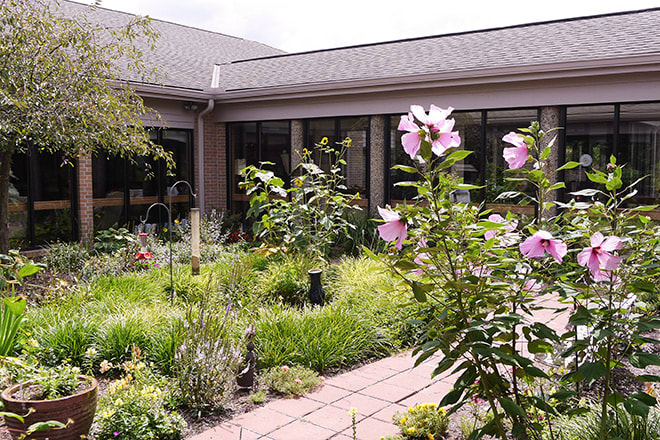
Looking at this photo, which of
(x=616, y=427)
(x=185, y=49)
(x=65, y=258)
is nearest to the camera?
(x=616, y=427)

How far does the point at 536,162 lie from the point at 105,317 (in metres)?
4.36

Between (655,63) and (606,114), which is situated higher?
(655,63)

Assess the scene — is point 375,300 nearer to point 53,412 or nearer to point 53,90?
point 53,412

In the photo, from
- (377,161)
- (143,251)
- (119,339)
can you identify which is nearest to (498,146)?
(377,161)

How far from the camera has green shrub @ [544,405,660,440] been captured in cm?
302

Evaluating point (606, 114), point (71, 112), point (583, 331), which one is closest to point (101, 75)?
point (71, 112)

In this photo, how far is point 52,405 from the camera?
138 inches

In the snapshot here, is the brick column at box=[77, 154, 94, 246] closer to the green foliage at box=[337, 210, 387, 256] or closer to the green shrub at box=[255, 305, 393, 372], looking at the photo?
the green foliage at box=[337, 210, 387, 256]

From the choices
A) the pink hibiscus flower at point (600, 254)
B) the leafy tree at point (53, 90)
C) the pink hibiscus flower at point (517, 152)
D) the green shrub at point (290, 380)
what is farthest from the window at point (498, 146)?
the pink hibiscus flower at point (600, 254)

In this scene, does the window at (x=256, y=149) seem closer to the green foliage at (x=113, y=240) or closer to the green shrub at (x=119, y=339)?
the green foliage at (x=113, y=240)

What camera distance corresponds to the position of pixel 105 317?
5.57m

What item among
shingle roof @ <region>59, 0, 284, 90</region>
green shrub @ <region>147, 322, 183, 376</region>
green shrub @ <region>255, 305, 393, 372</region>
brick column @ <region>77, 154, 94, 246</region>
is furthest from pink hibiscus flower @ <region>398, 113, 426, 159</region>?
shingle roof @ <region>59, 0, 284, 90</region>

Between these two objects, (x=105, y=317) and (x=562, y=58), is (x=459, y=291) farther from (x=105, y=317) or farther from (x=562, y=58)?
(x=562, y=58)

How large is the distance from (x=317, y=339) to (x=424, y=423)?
1.65 m
